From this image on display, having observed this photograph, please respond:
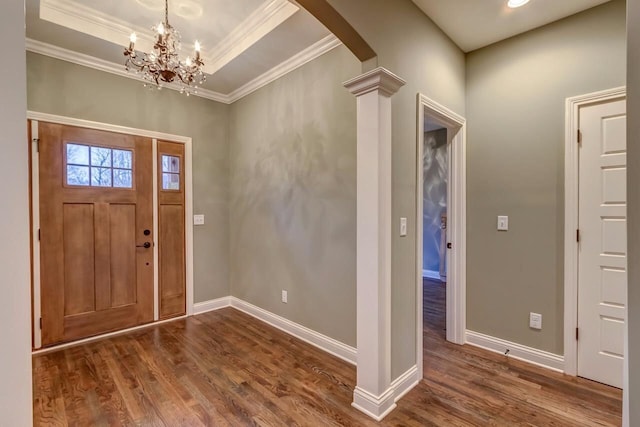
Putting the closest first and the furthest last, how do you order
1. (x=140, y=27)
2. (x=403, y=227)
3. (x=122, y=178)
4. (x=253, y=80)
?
(x=403, y=227) → (x=140, y=27) → (x=122, y=178) → (x=253, y=80)

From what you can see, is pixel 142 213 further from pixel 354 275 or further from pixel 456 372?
pixel 456 372

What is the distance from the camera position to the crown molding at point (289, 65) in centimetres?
267

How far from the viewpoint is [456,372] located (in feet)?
7.82

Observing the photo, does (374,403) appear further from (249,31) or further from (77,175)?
(77,175)

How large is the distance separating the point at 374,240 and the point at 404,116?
0.94 meters

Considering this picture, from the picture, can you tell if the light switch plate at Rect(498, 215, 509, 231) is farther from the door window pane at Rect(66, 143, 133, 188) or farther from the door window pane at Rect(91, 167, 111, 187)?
the door window pane at Rect(91, 167, 111, 187)

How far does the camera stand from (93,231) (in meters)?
3.01

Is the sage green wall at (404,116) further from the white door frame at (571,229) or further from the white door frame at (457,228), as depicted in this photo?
the white door frame at (571,229)

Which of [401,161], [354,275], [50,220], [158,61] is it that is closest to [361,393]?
[354,275]

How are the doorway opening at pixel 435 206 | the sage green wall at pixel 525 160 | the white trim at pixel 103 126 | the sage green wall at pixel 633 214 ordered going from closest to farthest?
the sage green wall at pixel 633 214 < the sage green wall at pixel 525 160 < the white trim at pixel 103 126 < the doorway opening at pixel 435 206

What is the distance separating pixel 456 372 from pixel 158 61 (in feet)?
10.9

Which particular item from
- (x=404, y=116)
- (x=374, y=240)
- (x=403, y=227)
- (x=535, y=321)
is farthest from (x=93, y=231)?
(x=535, y=321)

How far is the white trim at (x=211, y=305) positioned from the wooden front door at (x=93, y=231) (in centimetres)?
51

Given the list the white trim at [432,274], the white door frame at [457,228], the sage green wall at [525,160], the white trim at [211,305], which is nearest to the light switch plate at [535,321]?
the sage green wall at [525,160]
